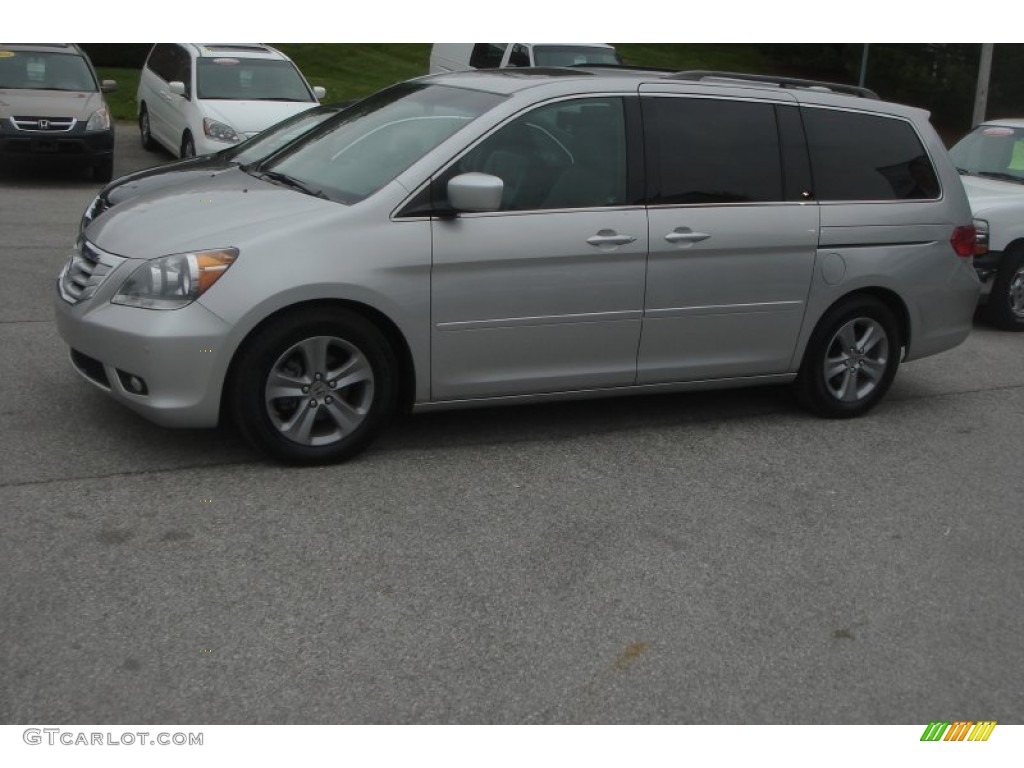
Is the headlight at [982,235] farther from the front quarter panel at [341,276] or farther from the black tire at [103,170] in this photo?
the black tire at [103,170]

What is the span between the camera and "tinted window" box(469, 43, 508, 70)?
20.5m

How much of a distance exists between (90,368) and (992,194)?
25.5 feet

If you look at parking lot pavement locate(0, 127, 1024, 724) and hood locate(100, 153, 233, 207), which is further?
hood locate(100, 153, 233, 207)

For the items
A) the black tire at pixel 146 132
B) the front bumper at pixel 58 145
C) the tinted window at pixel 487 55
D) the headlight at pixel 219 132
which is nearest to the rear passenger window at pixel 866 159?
the headlight at pixel 219 132

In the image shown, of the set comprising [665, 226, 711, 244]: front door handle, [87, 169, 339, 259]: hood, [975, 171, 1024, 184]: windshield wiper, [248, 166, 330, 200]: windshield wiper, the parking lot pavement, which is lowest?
the parking lot pavement

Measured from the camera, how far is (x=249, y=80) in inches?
613

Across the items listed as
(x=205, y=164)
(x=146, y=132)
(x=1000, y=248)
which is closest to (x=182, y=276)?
(x=205, y=164)

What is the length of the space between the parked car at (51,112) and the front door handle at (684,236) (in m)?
11.0

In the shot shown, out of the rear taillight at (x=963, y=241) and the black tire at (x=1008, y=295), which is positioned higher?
the rear taillight at (x=963, y=241)

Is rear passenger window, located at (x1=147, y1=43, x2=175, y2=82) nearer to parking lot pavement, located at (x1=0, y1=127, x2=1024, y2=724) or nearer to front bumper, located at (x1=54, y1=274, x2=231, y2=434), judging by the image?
parking lot pavement, located at (x1=0, y1=127, x2=1024, y2=724)

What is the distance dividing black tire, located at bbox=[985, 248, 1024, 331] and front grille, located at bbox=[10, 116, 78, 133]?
1060 cm

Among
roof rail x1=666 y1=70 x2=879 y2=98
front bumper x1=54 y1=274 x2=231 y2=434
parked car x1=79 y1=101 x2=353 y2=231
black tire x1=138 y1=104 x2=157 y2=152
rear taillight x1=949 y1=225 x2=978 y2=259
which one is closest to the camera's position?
front bumper x1=54 y1=274 x2=231 y2=434

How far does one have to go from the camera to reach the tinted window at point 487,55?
20484mm

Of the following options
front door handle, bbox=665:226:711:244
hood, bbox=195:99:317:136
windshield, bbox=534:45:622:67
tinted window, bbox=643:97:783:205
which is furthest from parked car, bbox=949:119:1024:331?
windshield, bbox=534:45:622:67
